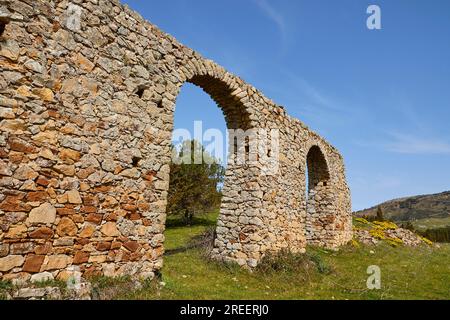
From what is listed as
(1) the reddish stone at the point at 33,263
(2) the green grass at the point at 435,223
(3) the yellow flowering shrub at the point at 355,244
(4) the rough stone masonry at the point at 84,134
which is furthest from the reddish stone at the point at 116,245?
(2) the green grass at the point at 435,223

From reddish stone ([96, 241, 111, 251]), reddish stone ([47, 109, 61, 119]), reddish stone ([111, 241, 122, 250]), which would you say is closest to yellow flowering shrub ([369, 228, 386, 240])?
reddish stone ([111, 241, 122, 250])

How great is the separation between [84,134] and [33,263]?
2.29 metres

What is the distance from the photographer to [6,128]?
4.91 m

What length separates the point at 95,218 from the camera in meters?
6.03

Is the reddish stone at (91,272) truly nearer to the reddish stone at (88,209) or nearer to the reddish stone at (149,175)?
the reddish stone at (88,209)

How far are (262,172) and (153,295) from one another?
5684mm

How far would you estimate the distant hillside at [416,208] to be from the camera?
96.2 metres

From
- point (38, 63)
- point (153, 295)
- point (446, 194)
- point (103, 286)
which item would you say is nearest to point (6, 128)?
point (38, 63)

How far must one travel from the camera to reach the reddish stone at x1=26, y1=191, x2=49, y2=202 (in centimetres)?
513

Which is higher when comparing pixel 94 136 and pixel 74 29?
pixel 74 29

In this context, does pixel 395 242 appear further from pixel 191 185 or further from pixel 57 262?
pixel 57 262

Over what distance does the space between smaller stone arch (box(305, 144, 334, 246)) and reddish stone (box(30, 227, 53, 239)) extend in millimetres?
13796

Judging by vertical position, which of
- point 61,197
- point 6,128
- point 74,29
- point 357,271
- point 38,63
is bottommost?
point 357,271
